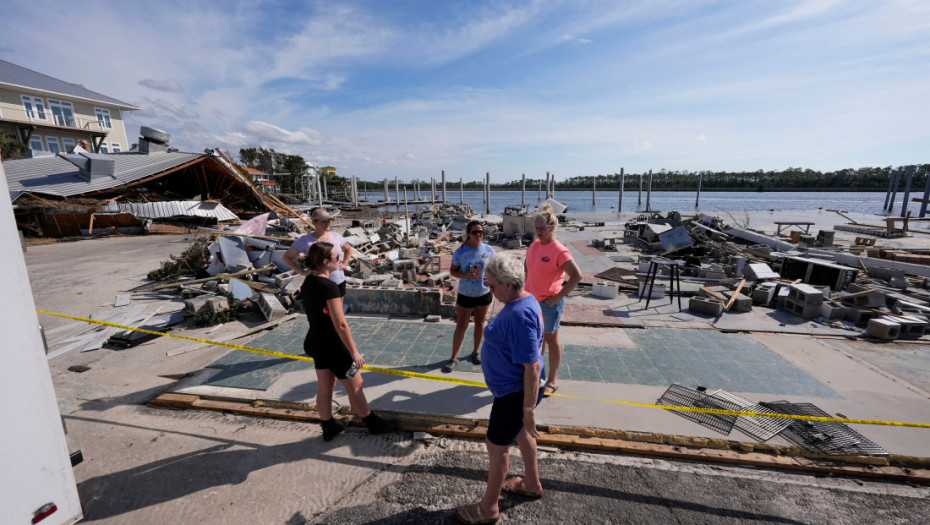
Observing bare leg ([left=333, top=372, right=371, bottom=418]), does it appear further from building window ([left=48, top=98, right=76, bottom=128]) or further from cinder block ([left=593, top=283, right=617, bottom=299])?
building window ([left=48, top=98, right=76, bottom=128])

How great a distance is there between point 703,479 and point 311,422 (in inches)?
141

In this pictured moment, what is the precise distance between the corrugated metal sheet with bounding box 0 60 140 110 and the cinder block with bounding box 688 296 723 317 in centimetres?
4656

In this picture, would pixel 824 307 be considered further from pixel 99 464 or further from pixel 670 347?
pixel 99 464

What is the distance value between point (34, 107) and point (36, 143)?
2864 millimetres

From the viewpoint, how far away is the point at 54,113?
30.2 m

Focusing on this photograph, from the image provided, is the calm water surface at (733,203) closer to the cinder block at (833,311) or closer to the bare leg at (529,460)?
the cinder block at (833,311)

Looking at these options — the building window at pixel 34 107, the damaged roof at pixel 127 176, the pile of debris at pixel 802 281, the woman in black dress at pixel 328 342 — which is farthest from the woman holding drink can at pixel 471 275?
the building window at pixel 34 107

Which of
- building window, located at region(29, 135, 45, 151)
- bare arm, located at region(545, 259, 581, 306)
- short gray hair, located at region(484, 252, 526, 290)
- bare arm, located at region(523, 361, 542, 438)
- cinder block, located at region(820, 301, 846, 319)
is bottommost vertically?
cinder block, located at region(820, 301, 846, 319)

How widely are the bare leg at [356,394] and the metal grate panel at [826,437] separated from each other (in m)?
3.93

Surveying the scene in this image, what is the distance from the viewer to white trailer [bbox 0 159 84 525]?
1752 millimetres

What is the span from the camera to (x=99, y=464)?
3.08 meters

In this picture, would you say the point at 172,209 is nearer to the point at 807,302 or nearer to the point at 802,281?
the point at 807,302

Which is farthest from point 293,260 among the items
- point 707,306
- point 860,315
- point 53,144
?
point 53,144

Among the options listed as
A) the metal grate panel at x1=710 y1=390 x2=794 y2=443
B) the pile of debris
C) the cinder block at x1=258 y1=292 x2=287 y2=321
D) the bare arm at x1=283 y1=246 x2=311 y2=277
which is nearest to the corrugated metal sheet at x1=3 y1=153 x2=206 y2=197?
the cinder block at x1=258 y1=292 x2=287 y2=321
